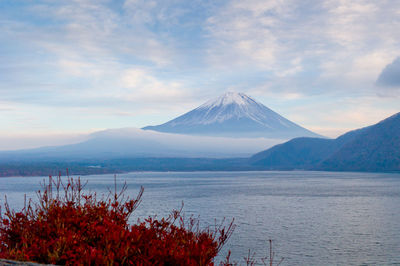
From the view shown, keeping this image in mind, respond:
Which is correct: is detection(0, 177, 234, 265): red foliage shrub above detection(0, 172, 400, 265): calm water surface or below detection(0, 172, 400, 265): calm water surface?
above

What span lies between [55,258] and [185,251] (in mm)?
2158

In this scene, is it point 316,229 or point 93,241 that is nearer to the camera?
point 93,241

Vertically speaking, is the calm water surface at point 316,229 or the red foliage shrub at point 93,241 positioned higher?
the red foliage shrub at point 93,241

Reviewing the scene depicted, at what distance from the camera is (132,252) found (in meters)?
7.60

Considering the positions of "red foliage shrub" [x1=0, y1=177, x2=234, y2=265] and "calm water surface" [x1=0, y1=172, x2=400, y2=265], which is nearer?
"red foliage shrub" [x1=0, y1=177, x2=234, y2=265]

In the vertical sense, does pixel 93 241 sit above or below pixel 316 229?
above

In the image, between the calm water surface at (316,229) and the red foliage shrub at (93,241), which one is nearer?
the red foliage shrub at (93,241)

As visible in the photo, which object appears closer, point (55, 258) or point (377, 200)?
point (55, 258)

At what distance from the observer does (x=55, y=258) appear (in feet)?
24.1

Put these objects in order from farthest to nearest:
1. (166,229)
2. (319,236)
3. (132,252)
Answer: (319,236), (166,229), (132,252)

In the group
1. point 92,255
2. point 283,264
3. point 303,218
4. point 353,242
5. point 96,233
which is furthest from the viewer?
point 303,218

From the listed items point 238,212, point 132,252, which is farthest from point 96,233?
point 238,212

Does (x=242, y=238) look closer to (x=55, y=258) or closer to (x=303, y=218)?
(x=303, y=218)

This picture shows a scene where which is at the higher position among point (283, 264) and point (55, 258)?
point (55, 258)
